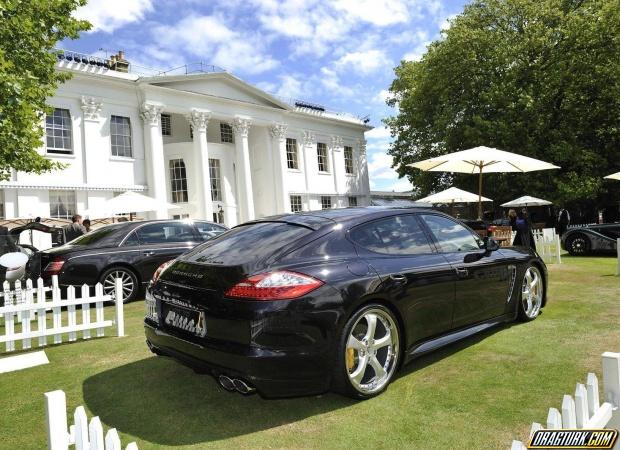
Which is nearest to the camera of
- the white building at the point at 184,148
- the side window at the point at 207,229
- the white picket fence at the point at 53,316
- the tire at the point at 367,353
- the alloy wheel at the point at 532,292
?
the tire at the point at 367,353

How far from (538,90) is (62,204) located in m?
23.7

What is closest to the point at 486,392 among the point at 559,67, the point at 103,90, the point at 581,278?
the point at 581,278

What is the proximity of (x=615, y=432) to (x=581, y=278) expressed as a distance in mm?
7573

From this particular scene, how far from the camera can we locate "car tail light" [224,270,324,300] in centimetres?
313

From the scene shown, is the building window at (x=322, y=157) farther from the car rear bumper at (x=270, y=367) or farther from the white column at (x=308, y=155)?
the car rear bumper at (x=270, y=367)

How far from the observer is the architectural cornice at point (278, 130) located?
94.5 ft

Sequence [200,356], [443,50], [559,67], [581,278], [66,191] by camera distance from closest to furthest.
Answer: [200,356], [581,278], [66,191], [559,67], [443,50]

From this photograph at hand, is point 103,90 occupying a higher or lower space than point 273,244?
higher

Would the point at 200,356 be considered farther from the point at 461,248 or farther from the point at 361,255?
the point at 461,248

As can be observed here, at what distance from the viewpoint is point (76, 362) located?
484 cm

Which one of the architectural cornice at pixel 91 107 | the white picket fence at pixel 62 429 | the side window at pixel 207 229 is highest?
the architectural cornice at pixel 91 107

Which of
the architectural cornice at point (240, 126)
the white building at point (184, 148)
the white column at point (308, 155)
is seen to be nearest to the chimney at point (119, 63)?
the white building at point (184, 148)

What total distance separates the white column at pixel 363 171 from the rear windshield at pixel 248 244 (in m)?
31.4

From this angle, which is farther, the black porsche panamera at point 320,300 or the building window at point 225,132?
the building window at point 225,132
